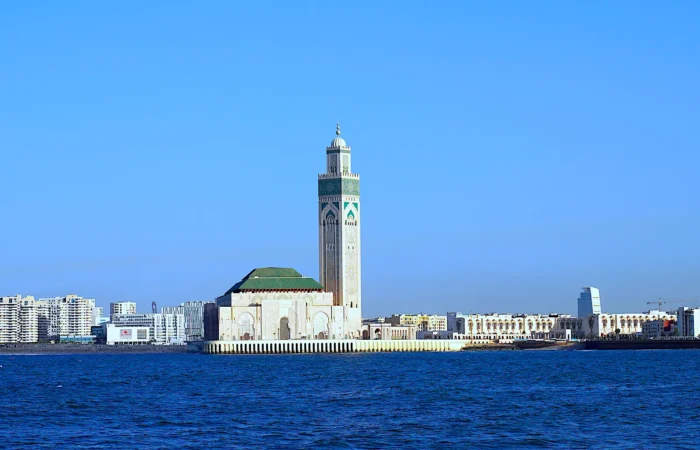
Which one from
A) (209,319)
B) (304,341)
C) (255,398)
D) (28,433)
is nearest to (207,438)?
(28,433)

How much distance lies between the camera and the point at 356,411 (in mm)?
54531

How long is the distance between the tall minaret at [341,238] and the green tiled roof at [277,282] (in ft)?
11.1

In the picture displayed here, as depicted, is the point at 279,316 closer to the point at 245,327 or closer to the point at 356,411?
the point at 245,327

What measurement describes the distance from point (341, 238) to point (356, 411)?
4165 inches

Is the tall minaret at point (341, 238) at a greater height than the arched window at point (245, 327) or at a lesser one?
greater

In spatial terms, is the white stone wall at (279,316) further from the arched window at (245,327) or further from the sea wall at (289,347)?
the sea wall at (289,347)

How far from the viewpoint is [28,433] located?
46688 millimetres

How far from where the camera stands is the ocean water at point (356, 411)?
145ft

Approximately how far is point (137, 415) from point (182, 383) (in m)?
24.7

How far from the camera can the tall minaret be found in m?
161

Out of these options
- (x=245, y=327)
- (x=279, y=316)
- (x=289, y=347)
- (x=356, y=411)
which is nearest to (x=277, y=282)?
(x=279, y=316)

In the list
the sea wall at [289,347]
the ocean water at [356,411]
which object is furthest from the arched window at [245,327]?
the ocean water at [356,411]

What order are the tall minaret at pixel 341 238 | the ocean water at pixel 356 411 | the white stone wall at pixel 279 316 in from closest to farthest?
the ocean water at pixel 356 411, the white stone wall at pixel 279 316, the tall minaret at pixel 341 238

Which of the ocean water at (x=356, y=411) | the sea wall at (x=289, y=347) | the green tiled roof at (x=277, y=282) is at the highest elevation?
the green tiled roof at (x=277, y=282)
